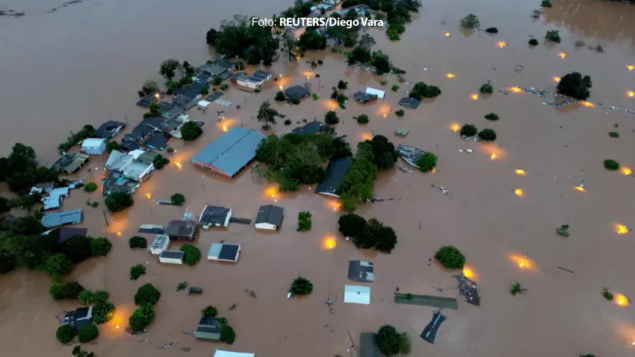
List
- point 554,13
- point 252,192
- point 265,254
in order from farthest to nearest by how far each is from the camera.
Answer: point 554,13 < point 252,192 < point 265,254

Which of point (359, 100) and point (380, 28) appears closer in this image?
point (359, 100)

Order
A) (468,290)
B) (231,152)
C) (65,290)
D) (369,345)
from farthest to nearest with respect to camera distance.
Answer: (231,152) < (468,290) < (65,290) < (369,345)

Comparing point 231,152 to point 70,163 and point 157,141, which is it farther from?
point 70,163

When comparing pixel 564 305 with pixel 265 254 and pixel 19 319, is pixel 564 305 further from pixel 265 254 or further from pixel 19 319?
pixel 19 319

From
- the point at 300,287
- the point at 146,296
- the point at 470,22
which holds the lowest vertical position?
the point at 146,296

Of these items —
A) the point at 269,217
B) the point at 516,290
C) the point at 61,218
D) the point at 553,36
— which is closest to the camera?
the point at 516,290

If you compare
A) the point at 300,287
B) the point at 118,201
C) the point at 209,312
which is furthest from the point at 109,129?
the point at 300,287

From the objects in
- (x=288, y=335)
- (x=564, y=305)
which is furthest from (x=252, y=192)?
(x=564, y=305)

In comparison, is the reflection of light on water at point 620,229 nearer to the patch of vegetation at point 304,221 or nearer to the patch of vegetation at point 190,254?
the patch of vegetation at point 304,221
